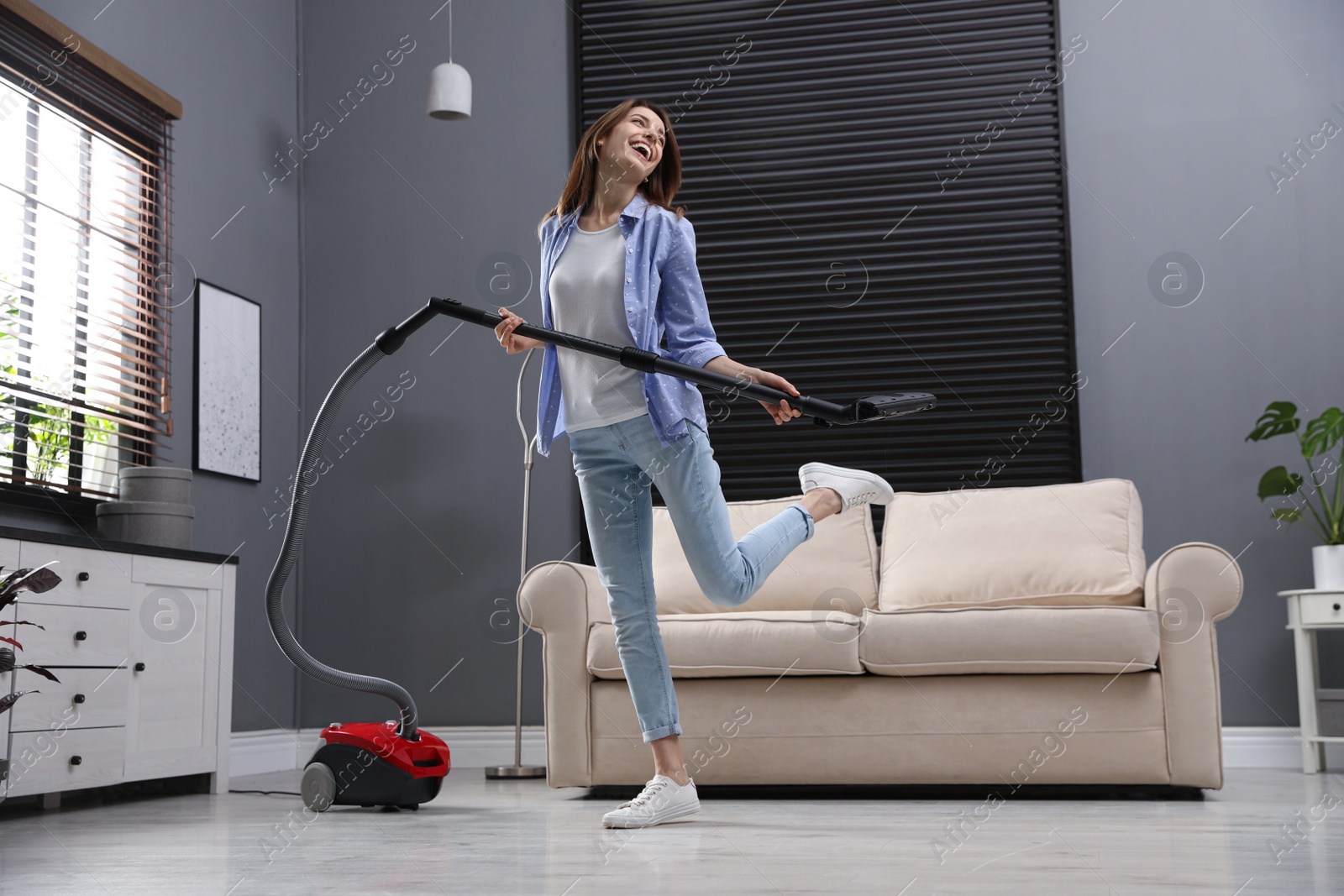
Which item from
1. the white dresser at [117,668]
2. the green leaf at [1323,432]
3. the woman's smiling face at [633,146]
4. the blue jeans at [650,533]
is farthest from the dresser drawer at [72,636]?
the green leaf at [1323,432]

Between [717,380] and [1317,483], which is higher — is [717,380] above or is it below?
above

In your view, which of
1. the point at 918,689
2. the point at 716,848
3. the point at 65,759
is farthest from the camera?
the point at 918,689

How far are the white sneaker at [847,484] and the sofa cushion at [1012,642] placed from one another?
482 millimetres

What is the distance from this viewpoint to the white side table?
11.7 ft

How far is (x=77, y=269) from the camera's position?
3.62 m

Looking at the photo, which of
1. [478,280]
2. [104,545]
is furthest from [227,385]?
[104,545]

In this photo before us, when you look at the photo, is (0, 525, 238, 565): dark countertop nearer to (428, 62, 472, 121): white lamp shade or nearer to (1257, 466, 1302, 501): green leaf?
(428, 62, 472, 121): white lamp shade

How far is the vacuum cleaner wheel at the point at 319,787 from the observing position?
8.92 feet

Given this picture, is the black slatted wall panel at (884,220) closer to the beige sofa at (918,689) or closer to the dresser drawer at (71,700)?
the beige sofa at (918,689)

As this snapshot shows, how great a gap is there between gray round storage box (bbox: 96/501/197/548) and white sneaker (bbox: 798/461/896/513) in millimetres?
1949

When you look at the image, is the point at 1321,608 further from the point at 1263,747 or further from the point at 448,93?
the point at 448,93

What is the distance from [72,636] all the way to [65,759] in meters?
0.30

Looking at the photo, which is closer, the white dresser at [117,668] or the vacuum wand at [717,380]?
the vacuum wand at [717,380]

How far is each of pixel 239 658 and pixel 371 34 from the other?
2.59 m
